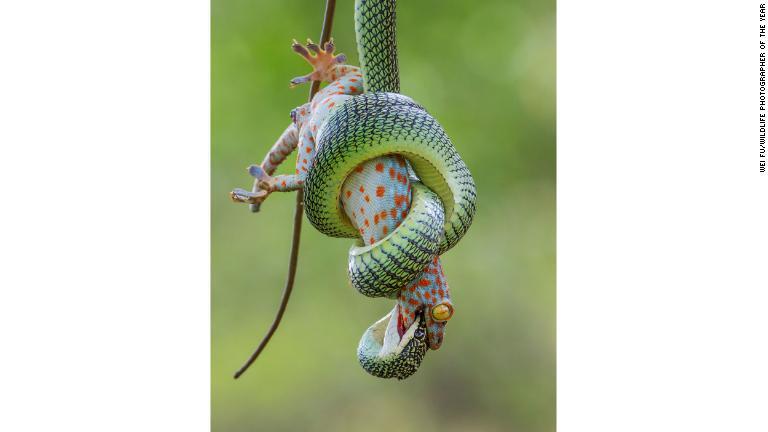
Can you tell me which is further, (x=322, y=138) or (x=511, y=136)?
(x=511, y=136)

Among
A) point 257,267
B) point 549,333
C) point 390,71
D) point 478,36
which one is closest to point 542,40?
point 478,36

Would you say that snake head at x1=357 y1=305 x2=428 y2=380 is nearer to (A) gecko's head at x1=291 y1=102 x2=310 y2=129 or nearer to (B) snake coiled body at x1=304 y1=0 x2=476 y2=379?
(B) snake coiled body at x1=304 y1=0 x2=476 y2=379

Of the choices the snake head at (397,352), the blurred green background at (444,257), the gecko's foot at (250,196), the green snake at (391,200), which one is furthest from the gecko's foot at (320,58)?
the snake head at (397,352)

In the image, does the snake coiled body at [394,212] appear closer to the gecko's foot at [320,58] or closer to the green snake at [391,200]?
the green snake at [391,200]

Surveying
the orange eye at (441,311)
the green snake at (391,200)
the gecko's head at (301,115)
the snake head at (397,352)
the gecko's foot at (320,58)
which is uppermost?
the gecko's foot at (320,58)

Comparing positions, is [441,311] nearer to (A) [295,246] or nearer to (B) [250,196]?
(B) [250,196]

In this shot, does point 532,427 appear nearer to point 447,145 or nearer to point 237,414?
point 237,414
